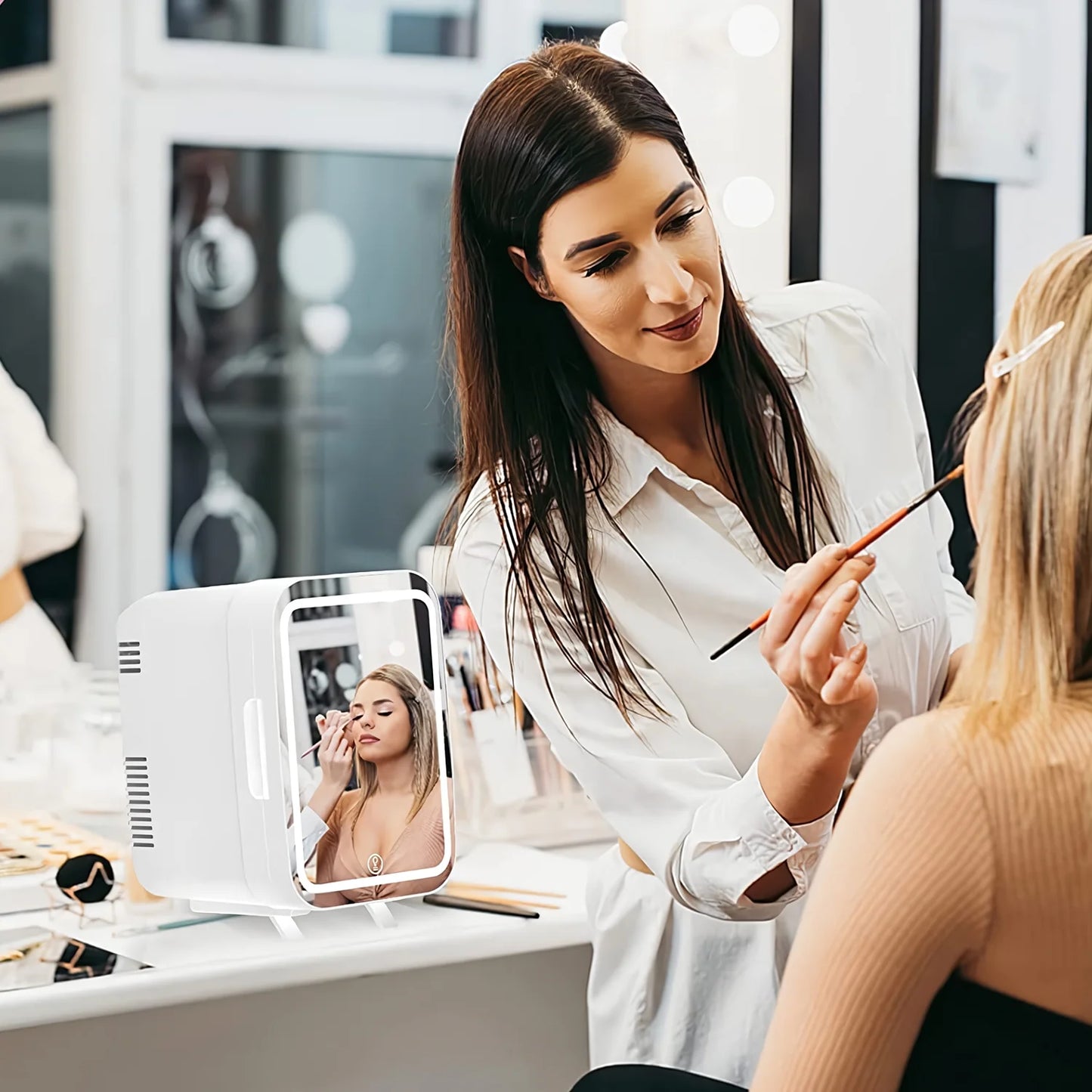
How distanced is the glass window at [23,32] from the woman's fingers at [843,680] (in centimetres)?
286

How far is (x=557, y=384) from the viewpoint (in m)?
1.35

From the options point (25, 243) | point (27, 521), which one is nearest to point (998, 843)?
point (27, 521)

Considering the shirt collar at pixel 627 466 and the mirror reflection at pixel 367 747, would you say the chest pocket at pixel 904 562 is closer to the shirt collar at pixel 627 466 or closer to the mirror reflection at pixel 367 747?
the shirt collar at pixel 627 466

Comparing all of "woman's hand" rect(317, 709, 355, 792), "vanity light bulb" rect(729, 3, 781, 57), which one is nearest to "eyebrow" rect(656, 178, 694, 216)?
"woman's hand" rect(317, 709, 355, 792)

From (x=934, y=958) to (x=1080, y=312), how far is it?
1.18 ft

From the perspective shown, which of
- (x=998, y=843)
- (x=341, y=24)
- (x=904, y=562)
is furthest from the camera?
(x=341, y=24)

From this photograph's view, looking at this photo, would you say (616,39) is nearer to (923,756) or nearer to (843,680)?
(843,680)

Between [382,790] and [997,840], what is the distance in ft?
2.58

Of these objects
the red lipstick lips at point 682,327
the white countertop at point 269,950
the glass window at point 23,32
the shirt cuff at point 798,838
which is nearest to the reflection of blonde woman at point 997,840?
the shirt cuff at point 798,838

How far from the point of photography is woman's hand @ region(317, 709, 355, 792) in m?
1.39

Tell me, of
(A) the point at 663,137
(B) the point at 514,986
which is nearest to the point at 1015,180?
(A) the point at 663,137

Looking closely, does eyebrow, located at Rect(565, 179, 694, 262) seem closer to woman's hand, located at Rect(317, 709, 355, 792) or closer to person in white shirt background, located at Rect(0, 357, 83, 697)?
woman's hand, located at Rect(317, 709, 355, 792)

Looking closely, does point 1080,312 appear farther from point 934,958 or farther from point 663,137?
A: point 663,137

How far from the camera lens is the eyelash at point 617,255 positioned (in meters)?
1.23
